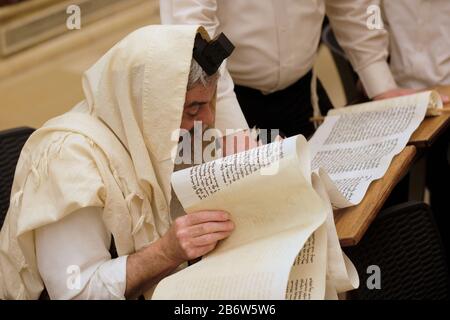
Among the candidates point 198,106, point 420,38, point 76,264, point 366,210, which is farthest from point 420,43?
point 76,264

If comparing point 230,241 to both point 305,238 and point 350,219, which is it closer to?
point 305,238

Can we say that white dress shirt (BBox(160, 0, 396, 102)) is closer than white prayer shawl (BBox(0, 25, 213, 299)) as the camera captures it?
No

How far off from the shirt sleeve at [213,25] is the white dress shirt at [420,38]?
29.8 inches

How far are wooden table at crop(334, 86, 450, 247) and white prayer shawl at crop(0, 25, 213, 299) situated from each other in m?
0.43

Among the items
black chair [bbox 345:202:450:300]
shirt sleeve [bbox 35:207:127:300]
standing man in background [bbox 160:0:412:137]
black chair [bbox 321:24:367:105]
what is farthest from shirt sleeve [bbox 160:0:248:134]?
black chair [bbox 321:24:367:105]

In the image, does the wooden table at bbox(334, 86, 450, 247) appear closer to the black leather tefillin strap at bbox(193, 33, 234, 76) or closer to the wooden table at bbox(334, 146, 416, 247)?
the wooden table at bbox(334, 146, 416, 247)

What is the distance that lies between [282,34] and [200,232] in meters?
1.09

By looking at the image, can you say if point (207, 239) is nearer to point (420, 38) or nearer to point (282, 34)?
point (282, 34)

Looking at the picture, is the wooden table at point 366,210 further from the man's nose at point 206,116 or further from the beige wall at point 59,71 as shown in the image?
the beige wall at point 59,71

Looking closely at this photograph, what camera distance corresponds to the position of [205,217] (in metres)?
1.75

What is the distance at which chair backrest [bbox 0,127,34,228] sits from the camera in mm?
2289

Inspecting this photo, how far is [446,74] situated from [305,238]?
141cm

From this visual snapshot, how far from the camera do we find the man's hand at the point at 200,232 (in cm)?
175

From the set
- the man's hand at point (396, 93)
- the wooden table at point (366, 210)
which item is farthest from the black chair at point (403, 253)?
the man's hand at point (396, 93)
